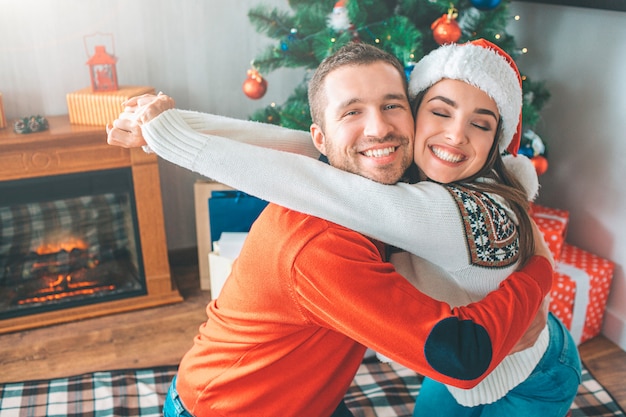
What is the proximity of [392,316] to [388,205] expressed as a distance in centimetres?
20

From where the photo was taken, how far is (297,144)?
4.47ft

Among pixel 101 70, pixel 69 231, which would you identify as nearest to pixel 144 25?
pixel 101 70

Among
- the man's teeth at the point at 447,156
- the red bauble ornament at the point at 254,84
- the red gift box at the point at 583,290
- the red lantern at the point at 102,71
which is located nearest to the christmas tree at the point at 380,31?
the red bauble ornament at the point at 254,84

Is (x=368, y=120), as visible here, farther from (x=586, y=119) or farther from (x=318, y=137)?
(x=586, y=119)

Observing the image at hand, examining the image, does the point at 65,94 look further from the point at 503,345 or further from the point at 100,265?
the point at 503,345

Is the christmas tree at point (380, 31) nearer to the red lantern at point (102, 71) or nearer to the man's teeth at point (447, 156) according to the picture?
the red lantern at point (102, 71)

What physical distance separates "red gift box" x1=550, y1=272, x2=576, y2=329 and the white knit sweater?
1167 millimetres

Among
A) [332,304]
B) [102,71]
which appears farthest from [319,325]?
[102,71]

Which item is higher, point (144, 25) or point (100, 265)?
point (144, 25)

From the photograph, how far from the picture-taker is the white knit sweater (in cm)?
102

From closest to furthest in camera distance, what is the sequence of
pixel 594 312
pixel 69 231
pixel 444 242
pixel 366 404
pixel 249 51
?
pixel 444 242, pixel 366 404, pixel 594 312, pixel 69 231, pixel 249 51

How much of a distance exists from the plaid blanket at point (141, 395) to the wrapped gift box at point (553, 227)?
483 millimetres

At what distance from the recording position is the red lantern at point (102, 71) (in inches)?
95.6

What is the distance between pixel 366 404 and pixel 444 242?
3.92 feet
